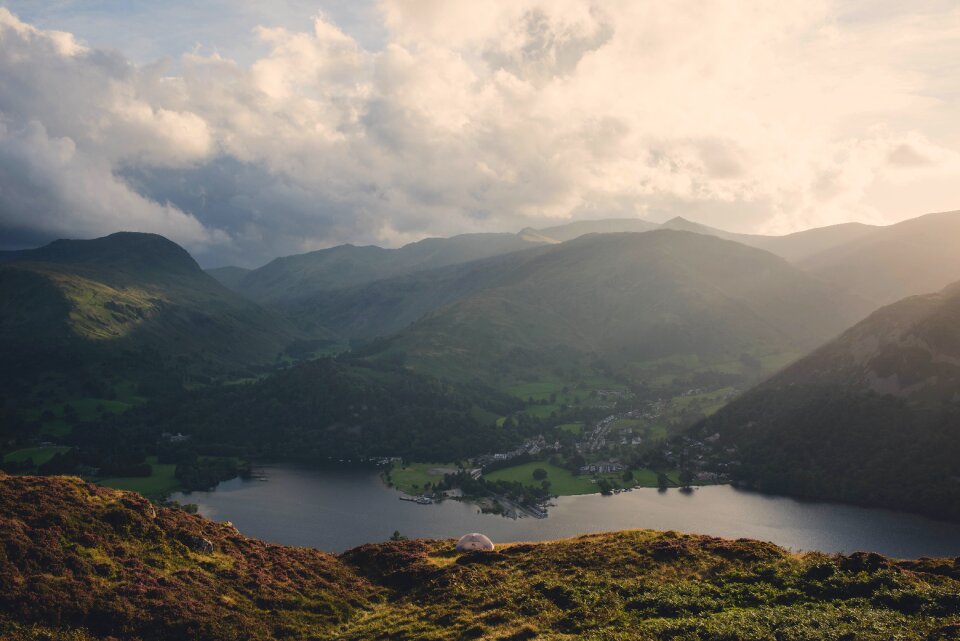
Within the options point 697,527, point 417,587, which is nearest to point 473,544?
point 417,587

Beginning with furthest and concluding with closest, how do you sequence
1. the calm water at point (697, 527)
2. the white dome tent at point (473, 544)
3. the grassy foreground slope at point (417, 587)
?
1. the calm water at point (697, 527)
2. the white dome tent at point (473, 544)
3. the grassy foreground slope at point (417, 587)

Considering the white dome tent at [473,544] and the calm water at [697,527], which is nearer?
the white dome tent at [473,544]

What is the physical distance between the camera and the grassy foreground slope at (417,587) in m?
40.5

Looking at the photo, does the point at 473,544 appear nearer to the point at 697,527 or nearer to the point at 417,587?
the point at 417,587

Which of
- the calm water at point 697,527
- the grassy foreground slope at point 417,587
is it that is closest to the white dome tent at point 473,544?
the grassy foreground slope at point 417,587

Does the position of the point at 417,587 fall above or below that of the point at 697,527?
above

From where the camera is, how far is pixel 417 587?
56750 millimetres

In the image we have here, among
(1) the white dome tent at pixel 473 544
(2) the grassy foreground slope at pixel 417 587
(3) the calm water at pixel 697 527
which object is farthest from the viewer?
(3) the calm water at pixel 697 527

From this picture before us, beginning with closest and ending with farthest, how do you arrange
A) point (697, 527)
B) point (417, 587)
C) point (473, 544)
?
point (417, 587) < point (473, 544) < point (697, 527)

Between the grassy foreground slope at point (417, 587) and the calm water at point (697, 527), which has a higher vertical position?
the grassy foreground slope at point (417, 587)

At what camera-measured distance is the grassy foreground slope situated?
40.5m

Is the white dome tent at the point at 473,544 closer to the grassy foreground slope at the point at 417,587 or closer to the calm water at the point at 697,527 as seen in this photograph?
the grassy foreground slope at the point at 417,587

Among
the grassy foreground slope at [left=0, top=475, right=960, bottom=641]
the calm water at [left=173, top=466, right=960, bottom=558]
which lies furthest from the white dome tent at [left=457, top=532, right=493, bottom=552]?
the calm water at [left=173, top=466, right=960, bottom=558]

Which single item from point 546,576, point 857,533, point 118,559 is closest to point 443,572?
point 546,576
